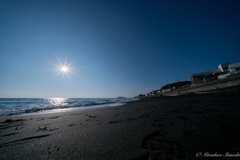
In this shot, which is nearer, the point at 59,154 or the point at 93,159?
the point at 93,159

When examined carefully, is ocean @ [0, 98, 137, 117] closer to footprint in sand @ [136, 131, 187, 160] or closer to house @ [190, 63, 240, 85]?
footprint in sand @ [136, 131, 187, 160]

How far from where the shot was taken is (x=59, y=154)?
1.26m

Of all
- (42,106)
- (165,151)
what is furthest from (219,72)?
(42,106)

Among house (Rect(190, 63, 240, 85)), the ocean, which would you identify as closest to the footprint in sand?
the ocean

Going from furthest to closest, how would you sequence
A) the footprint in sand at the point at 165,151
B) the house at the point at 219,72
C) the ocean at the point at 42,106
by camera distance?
the house at the point at 219,72
the ocean at the point at 42,106
the footprint in sand at the point at 165,151

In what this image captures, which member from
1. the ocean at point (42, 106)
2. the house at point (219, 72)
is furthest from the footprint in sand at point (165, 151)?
the house at point (219, 72)

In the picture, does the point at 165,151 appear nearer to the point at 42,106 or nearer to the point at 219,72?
the point at 42,106

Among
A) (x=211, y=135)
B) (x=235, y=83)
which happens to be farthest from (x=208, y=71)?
(x=211, y=135)

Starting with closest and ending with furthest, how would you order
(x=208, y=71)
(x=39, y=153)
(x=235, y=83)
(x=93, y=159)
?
(x=93, y=159)
(x=39, y=153)
(x=235, y=83)
(x=208, y=71)

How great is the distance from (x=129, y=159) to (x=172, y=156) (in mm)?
465

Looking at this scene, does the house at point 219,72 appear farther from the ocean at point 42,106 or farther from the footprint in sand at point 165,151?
the footprint in sand at point 165,151

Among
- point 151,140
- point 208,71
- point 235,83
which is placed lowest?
point 151,140

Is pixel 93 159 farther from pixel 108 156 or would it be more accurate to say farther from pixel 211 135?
pixel 211 135

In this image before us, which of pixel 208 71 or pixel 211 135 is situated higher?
pixel 208 71
